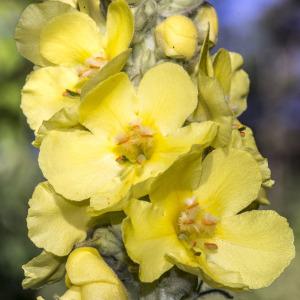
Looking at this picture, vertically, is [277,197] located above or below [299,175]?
above

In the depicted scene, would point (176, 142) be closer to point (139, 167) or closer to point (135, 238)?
point (139, 167)

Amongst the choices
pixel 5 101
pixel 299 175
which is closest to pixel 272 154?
pixel 299 175

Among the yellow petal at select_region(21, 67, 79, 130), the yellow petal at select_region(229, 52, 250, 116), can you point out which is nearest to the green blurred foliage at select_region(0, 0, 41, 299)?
the yellow petal at select_region(229, 52, 250, 116)

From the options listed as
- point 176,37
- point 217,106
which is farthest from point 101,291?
point 176,37

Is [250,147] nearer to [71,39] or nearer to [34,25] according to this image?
[71,39]

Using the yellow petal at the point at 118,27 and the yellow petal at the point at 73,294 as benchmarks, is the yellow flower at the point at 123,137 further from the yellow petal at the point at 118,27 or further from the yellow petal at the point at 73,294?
the yellow petal at the point at 73,294

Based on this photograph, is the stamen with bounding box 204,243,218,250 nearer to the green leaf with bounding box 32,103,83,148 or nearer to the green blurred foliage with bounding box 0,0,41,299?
the green leaf with bounding box 32,103,83,148
